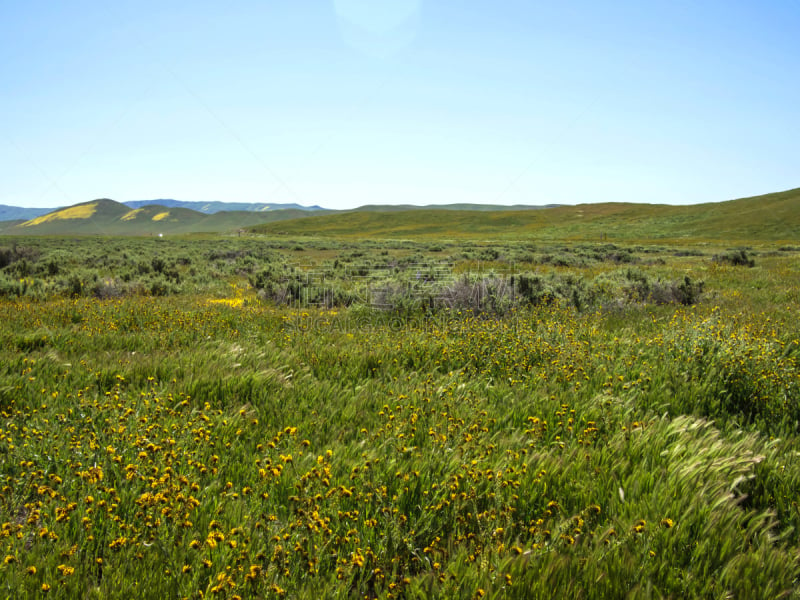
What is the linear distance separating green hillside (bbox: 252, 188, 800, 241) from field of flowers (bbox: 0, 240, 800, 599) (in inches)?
2711

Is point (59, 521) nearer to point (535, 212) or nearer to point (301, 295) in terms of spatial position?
point (301, 295)

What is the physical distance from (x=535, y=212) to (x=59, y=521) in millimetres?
128822

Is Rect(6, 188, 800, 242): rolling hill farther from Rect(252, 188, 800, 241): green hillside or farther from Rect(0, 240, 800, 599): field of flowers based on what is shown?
Rect(0, 240, 800, 599): field of flowers

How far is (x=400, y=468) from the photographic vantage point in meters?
2.58

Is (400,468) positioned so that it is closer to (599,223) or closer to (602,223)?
(599,223)

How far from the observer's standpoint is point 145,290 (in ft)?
39.0

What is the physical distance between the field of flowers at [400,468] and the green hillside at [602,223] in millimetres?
68861

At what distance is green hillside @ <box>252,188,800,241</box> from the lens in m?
71.1

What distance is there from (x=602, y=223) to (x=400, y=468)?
9886cm

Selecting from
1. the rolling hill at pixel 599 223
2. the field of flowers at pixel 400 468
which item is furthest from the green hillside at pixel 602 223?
the field of flowers at pixel 400 468

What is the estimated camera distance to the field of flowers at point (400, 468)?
1857 millimetres

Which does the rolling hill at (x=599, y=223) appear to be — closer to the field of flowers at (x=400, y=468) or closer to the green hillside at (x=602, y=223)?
the green hillside at (x=602, y=223)

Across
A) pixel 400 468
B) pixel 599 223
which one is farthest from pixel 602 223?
pixel 400 468

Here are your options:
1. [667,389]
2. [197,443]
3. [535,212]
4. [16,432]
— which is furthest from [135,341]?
[535,212]
